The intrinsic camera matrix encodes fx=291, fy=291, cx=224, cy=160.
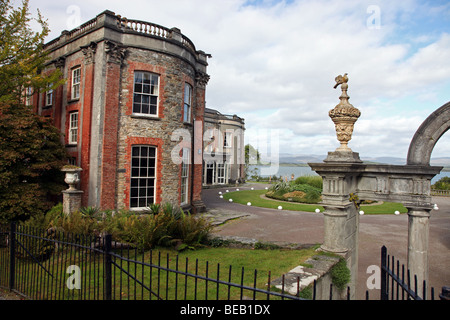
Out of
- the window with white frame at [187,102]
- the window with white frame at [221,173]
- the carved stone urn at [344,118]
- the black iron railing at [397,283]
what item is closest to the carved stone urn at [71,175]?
the window with white frame at [187,102]

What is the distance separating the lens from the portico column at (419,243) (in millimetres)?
6133

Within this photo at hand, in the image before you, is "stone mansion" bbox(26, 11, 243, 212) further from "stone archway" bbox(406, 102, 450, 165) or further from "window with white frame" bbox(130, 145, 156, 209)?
"stone archway" bbox(406, 102, 450, 165)

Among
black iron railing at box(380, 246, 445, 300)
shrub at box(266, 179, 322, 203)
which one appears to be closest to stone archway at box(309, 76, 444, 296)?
black iron railing at box(380, 246, 445, 300)

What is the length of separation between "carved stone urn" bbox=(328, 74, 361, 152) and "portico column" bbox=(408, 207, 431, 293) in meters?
1.97

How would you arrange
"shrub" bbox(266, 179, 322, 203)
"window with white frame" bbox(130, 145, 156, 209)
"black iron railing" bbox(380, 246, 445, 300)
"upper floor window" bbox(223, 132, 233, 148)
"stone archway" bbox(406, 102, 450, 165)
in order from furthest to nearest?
1. "upper floor window" bbox(223, 132, 233, 148)
2. "shrub" bbox(266, 179, 322, 203)
3. "window with white frame" bbox(130, 145, 156, 209)
4. "stone archway" bbox(406, 102, 450, 165)
5. "black iron railing" bbox(380, 246, 445, 300)

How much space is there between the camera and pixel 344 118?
6.45 m

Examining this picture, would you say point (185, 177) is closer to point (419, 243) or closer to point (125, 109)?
point (125, 109)

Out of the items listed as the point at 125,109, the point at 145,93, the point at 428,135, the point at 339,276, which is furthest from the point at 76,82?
the point at 428,135

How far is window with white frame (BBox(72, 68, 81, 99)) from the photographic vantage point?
49.3ft

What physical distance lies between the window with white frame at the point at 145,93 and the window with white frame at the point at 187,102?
77.3 inches

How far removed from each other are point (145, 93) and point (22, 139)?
5473 millimetres

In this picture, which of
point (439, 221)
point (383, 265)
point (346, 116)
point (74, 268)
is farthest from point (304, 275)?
point (439, 221)

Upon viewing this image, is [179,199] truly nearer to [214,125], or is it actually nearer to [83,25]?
[83,25]

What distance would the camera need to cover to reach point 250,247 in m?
9.22
